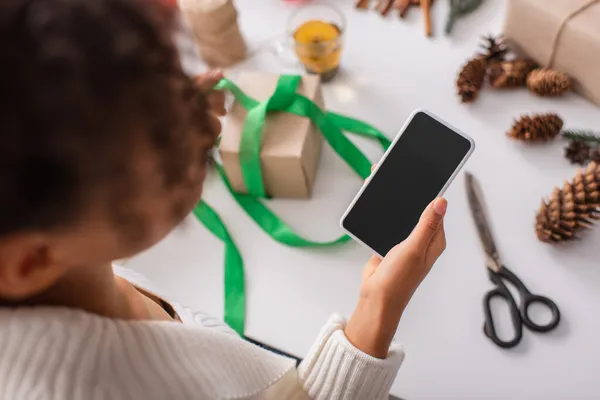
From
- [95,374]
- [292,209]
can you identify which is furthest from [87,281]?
[292,209]

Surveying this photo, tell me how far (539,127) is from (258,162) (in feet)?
0.94

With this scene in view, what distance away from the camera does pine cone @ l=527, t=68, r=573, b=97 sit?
0.61m

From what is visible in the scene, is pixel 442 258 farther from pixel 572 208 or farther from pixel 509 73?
pixel 509 73

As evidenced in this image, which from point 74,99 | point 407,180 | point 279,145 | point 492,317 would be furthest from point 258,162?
point 74,99

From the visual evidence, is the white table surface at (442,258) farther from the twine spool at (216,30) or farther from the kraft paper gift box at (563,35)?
the twine spool at (216,30)

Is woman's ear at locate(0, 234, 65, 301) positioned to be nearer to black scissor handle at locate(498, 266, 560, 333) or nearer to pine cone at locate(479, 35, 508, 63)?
black scissor handle at locate(498, 266, 560, 333)

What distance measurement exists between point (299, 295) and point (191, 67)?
331mm

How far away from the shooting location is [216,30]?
0.69m

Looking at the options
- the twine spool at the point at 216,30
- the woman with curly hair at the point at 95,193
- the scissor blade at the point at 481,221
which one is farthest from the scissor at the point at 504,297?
the twine spool at the point at 216,30

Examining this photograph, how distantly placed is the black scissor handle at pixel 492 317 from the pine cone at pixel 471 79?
21 centimetres

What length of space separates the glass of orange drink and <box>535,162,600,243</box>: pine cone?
0.96 feet

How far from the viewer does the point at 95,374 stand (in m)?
0.33

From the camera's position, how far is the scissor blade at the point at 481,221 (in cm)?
54

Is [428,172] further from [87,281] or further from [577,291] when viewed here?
[87,281]
